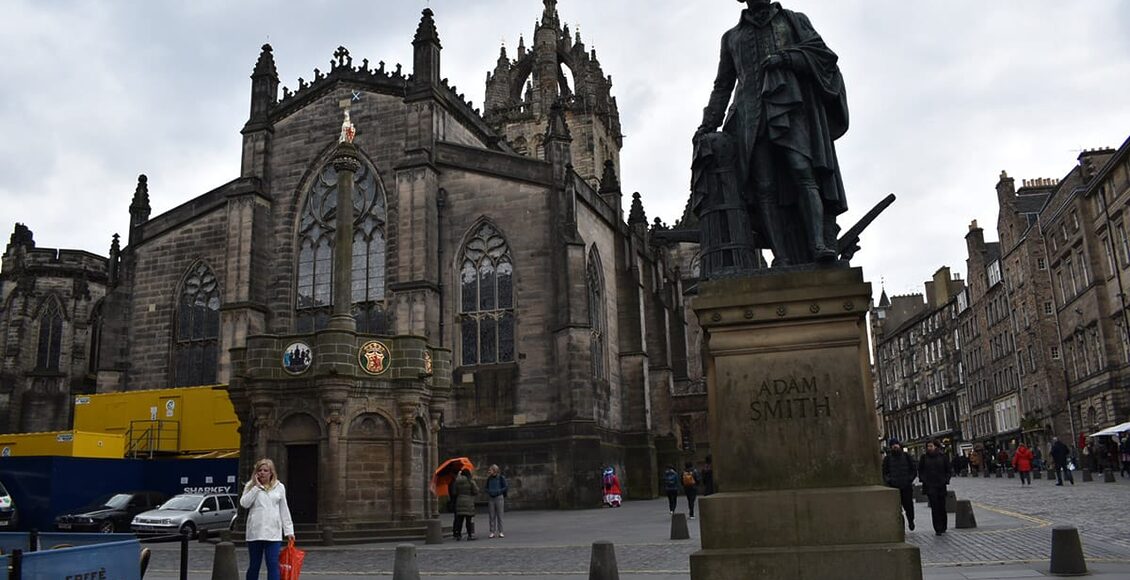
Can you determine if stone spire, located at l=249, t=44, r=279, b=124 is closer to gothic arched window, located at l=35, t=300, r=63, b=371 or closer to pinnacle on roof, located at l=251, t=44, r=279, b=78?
pinnacle on roof, located at l=251, t=44, r=279, b=78

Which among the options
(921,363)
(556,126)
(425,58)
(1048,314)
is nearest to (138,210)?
(425,58)

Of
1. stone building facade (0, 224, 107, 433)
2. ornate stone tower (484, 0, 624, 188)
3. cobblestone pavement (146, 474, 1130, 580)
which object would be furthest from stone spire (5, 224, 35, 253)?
cobblestone pavement (146, 474, 1130, 580)

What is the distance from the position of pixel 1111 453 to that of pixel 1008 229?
20046 mm

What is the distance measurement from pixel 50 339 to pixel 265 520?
43.4 meters

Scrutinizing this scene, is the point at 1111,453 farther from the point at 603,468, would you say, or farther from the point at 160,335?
the point at 160,335

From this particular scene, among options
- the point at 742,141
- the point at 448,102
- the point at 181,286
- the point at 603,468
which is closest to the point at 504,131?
the point at 448,102

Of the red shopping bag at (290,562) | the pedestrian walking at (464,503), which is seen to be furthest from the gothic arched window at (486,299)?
the red shopping bag at (290,562)

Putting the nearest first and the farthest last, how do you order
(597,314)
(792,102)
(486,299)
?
(792,102)
(486,299)
(597,314)

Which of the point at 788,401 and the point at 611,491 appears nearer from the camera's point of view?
the point at 788,401

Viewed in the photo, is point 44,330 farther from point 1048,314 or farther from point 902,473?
point 1048,314

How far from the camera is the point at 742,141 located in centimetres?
612

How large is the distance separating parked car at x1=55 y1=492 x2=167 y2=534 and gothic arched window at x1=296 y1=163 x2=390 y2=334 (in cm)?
898

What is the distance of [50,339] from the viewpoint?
45.2 metres

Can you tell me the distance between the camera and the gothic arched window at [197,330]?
33406mm
